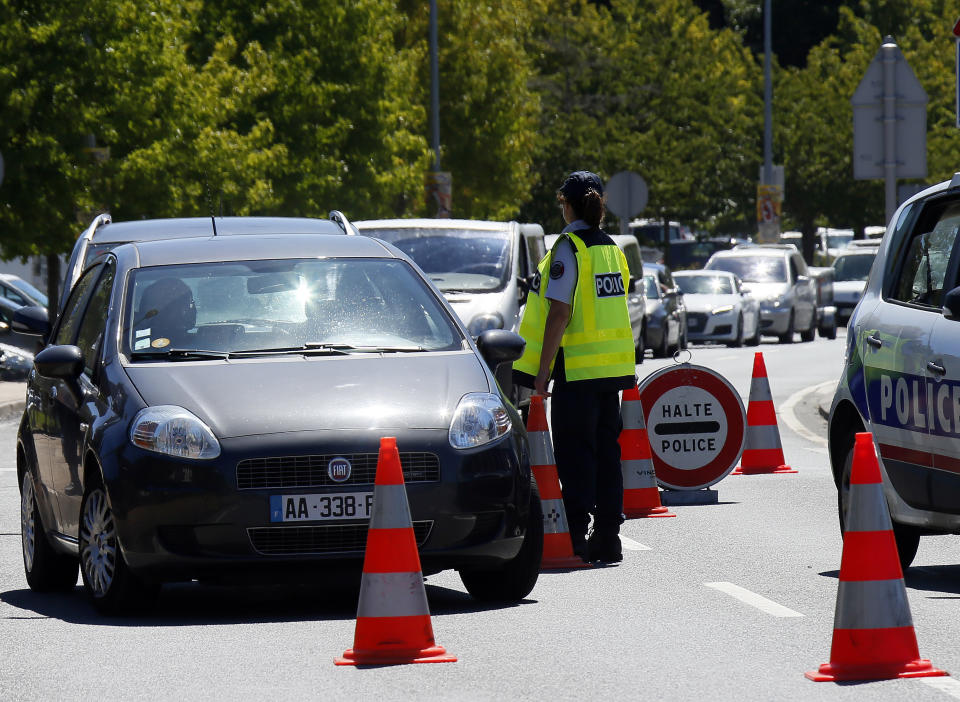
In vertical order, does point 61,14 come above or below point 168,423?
above

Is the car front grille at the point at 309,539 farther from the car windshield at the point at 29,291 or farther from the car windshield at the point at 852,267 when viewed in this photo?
the car windshield at the point at 852,267

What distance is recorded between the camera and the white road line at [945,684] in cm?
645

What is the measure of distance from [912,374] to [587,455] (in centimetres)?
161

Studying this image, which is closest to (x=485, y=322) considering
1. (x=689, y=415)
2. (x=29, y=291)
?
(x=689, y=415)

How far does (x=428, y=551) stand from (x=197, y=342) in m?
1.41

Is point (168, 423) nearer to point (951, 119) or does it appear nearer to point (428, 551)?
point (428, 551)

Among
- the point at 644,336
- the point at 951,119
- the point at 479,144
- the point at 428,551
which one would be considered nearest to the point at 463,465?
the point at 428,551

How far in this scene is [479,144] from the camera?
50719 millimetres

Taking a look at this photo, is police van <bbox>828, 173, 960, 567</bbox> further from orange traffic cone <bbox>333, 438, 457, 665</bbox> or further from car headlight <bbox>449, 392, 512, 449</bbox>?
orange traffic cone <bbox>333, 438, 457, 665</bbox>

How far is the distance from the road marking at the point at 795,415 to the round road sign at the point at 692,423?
5076 mm

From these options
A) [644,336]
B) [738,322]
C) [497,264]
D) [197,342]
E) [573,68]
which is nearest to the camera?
[197,342]

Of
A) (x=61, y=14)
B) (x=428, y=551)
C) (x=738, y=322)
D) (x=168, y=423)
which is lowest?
(x=738, y=322)

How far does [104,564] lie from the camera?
8.39m

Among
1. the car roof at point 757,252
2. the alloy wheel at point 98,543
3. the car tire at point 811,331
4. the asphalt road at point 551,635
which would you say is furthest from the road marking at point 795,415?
the car tire at point 811,331
